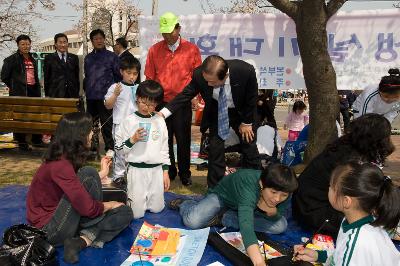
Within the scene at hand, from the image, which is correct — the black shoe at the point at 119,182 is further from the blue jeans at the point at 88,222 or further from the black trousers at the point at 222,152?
the blue jeans at the point at 88,222

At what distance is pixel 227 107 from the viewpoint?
13.6 feet

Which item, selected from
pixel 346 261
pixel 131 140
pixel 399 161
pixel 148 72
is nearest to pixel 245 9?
pixel 399 161

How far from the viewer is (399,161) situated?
7.55 meters

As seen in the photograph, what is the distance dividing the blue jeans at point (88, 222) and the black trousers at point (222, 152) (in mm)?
1230

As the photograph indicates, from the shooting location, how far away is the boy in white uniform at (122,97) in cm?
471

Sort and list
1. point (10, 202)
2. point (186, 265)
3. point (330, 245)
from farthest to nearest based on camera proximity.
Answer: point (10, 202), point (330, 245), point (186, 265)

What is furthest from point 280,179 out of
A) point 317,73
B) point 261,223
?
point 317,73

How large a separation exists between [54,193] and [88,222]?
37 centimetres

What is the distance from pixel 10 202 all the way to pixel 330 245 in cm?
307

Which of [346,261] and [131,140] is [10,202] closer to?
[131,140]

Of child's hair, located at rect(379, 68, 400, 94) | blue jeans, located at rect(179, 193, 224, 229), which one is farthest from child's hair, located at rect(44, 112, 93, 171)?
child's hair, located at rect(379, 68, 400, 94)

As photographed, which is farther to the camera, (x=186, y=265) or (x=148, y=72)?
(x=148, y=72)

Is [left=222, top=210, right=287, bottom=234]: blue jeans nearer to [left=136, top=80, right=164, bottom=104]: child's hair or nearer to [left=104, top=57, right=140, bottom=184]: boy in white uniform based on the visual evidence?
[left=136, top=80, right=164, bottom=104]: child's hair

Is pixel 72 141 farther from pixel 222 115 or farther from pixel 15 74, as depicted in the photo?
pixel 15 74
